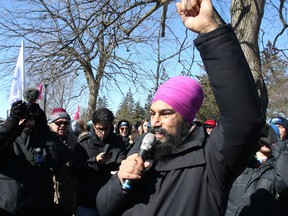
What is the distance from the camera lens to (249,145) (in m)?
1.51

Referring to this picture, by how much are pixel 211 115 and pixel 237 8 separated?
63.5 ft

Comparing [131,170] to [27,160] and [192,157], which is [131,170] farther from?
[27,160]

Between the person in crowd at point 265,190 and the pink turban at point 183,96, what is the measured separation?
113cm

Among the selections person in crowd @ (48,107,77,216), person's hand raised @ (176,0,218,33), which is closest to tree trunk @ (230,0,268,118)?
person in crowd @ (48,107,77,216)

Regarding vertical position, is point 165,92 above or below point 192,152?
above

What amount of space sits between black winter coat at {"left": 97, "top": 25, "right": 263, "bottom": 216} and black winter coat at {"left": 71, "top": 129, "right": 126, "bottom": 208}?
6.77 feet

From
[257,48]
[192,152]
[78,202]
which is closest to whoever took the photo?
[192,152]

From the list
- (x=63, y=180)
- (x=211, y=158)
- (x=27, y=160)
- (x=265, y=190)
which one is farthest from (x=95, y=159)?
(x=211, y=158)

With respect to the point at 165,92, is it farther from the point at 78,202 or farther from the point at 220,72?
the point at 78,202

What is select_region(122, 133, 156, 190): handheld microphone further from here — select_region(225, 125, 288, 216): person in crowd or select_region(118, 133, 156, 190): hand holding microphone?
select_region(225, 125, 288, 216): person in crowd

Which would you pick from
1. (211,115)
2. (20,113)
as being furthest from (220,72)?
(211,115)

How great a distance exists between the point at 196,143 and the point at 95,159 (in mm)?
2364

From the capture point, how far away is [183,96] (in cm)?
207

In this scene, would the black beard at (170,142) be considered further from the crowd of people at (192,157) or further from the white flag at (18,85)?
the white flag at (18,85)
